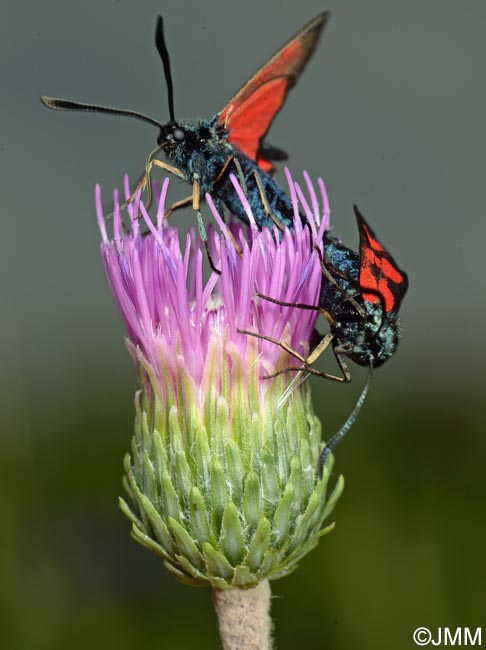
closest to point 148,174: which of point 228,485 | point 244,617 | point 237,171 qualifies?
point 237,171

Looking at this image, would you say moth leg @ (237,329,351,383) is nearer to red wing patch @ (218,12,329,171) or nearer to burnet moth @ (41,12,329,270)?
burnet moth @ (41,12,329,270)

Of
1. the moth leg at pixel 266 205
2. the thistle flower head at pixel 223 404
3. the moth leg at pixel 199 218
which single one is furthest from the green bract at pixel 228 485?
the moth leg at pixel 266 205

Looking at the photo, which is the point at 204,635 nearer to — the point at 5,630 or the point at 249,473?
the point at 5,630

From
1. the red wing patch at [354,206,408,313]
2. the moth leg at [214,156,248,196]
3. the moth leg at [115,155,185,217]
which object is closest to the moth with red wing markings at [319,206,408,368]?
the red wing patch at [354,206,408,313]

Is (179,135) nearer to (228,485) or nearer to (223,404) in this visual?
(223,404)

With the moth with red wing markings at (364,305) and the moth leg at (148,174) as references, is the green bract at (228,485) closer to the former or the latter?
the moth with red wing markings at (364,305)

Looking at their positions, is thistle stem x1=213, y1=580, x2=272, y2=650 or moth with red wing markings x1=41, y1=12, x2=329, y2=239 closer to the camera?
thistle stem x1=213, y1=580, x2=272, y2=650
